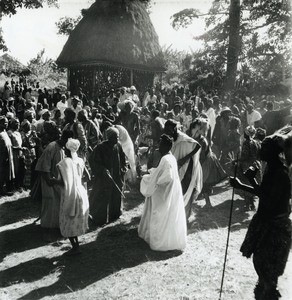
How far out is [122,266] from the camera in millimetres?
5172

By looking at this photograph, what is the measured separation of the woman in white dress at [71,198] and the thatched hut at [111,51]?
14.2m

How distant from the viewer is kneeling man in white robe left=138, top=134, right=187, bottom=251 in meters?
5.43

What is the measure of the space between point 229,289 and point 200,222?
2.40 meters

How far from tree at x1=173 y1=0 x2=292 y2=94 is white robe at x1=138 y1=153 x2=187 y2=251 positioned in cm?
1374

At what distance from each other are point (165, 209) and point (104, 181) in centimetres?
169

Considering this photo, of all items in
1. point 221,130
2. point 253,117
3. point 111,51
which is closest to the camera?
point 221,130

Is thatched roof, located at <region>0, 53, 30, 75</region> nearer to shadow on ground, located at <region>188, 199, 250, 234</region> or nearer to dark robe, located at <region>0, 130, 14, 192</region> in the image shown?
dark robe, located at <region>0, 130, 14, 192</region>

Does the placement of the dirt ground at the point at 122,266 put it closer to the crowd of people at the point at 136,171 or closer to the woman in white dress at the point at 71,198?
the crowd of people at the point at 136,171

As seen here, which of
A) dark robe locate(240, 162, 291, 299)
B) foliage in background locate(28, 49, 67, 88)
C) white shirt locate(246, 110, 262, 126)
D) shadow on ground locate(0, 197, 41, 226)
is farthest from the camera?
Result: foliage in background locate(28, 49, 67, 88)

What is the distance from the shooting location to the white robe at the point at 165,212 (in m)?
5.48

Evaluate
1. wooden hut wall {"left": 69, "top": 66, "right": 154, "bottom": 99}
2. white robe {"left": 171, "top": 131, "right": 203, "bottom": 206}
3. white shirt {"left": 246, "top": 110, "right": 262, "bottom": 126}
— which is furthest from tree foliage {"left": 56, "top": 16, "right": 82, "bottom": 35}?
white robe {"left": 171, "top": 131, "right": 203, "bottom": 206}


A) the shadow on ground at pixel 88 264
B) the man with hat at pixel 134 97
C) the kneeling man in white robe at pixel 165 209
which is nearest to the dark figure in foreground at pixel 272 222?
the kneeling man in white robe at pixel 165 209

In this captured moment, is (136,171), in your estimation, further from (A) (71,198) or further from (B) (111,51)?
(B) (111,51)

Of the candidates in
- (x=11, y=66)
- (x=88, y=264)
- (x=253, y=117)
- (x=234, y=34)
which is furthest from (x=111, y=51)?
(x=11, y=66)
